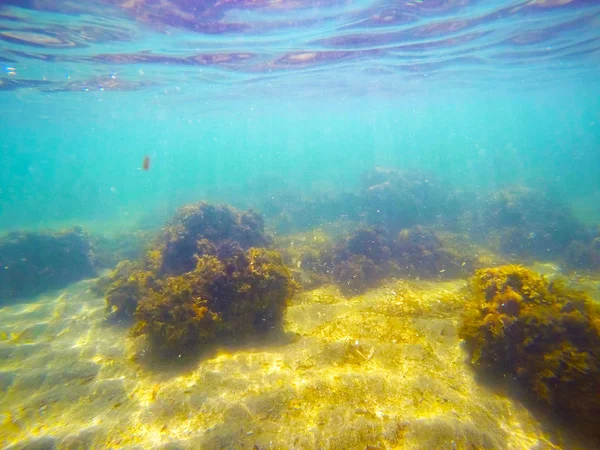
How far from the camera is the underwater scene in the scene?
423 centimetres

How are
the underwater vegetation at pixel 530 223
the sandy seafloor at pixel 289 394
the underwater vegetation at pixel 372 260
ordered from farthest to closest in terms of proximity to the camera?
the underwater vegetation at pixel 530 223 → the underwater vegetation at pixel 372 260 → the sandy seafloor at pixel 289 394

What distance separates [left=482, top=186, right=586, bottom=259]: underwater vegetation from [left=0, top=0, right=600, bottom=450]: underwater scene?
151mm

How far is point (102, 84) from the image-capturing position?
24641mm

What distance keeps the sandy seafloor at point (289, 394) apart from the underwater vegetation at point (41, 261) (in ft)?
21.1

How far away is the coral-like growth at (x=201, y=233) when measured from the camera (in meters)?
9.58

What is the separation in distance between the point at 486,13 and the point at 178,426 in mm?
20297

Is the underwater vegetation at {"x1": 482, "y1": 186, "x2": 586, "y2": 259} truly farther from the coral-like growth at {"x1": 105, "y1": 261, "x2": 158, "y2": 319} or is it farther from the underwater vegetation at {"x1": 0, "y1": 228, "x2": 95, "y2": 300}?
the underwater vegetation at {"x1": 0, "y1": 228, "x2": 95, "y2": 300}

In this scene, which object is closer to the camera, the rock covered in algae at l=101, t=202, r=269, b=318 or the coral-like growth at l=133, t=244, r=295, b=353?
the coral-like growth at l=133, t=244, r=295, b=353

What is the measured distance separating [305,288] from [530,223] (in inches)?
596

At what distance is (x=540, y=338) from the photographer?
186 inches

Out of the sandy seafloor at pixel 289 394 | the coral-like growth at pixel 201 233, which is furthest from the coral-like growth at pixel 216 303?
the coral-like growth at pixel 201 233

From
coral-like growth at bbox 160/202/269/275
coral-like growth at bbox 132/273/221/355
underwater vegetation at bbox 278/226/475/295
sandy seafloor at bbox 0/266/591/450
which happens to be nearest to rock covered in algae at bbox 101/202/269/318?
coral-like growth at bbox 160/202/269/275

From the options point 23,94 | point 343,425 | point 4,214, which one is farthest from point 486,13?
point 4,214

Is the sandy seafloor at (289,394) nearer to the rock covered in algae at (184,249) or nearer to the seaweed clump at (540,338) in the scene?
the seaweed clump at (540,338)
